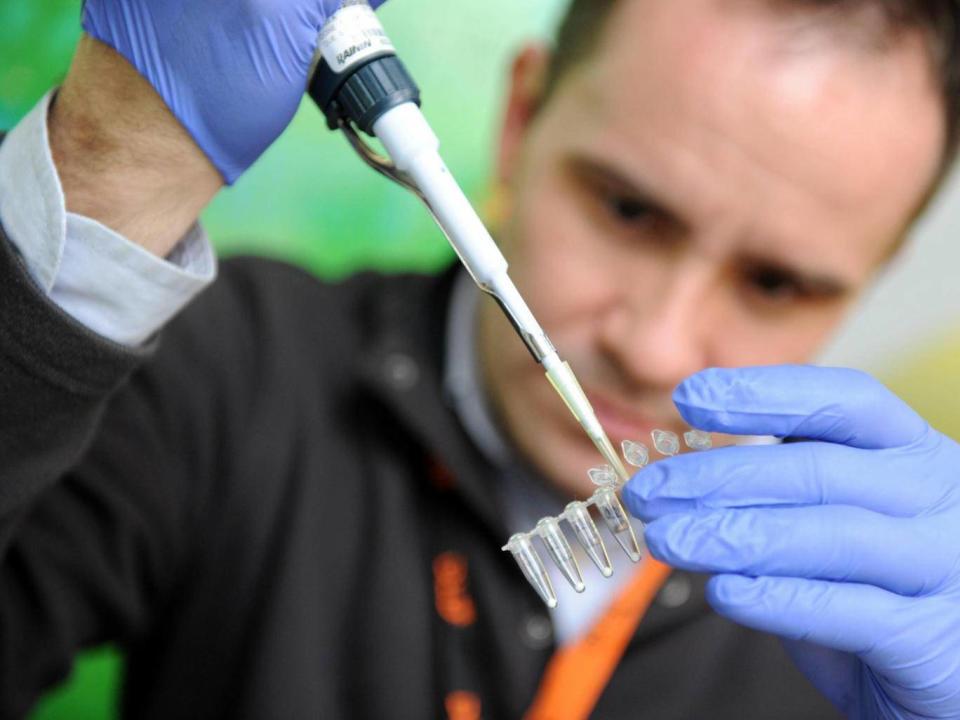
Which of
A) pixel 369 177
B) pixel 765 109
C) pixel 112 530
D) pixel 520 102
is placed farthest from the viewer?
pixel 369 177

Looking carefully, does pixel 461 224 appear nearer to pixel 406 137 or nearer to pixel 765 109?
pixel 406 137

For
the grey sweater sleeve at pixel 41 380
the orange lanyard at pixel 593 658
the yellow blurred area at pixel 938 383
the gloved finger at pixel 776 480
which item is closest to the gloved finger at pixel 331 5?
the grey sweater sleeve at pixel 41 380

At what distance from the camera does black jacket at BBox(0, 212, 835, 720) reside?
848 mm

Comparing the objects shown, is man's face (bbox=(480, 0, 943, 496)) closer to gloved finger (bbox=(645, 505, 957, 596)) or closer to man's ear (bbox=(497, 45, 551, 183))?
man's ear (bbox=(497, 45, 551, 183))

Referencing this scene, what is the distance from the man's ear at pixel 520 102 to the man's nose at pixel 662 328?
0.81ft

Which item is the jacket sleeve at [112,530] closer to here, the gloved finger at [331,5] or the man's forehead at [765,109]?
the gloved finger at [331,5]

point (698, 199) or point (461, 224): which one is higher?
point (461, 224)

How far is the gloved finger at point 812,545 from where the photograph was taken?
1.82ft

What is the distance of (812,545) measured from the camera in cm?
58

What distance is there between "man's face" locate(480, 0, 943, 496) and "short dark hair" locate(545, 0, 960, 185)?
2 cm

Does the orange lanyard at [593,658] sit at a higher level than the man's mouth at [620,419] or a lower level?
lower

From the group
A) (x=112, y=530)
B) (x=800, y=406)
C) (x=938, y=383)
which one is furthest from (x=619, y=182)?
(x=938, y=383)

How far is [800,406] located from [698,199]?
0.71 feet

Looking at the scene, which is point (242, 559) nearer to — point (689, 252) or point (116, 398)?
point (116, 398)
